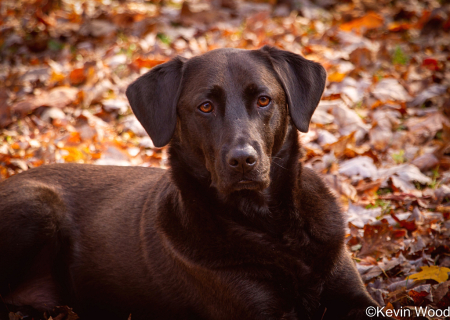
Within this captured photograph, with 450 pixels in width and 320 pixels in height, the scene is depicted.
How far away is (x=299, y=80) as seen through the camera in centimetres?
323

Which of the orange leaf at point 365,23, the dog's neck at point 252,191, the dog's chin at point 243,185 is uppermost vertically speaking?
the dog's chin at point 243,185

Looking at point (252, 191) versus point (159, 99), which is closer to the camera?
point (252, 191)

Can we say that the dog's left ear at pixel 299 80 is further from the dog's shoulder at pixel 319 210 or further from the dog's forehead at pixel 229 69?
the dog's shoulder at pixel 319 210

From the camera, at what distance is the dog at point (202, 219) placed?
2.79 m

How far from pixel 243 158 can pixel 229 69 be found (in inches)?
26.2

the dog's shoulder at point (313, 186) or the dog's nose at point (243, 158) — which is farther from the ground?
the dog's nose at point (243, 158)

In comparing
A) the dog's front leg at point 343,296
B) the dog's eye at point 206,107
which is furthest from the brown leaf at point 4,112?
the dog's front leg at point 343,296

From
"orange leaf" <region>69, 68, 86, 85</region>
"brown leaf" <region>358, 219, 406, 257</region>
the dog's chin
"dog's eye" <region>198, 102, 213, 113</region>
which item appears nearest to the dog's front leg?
the dog's chin

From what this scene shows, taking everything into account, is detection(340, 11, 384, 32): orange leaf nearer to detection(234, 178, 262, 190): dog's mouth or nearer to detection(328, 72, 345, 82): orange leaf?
detection(328, 72, 345, 82): orange leaf

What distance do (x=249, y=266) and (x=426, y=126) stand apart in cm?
322

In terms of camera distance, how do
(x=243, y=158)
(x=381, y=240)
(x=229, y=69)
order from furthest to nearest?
1. (x=381, y=240)
2. (x=229, y=69)
3. (x=243, y=158)

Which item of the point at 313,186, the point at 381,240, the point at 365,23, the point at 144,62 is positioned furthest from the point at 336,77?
the point at 313,186

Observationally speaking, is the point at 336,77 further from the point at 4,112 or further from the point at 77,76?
the point at 4,112

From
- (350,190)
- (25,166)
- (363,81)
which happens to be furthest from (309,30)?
(25,166)
